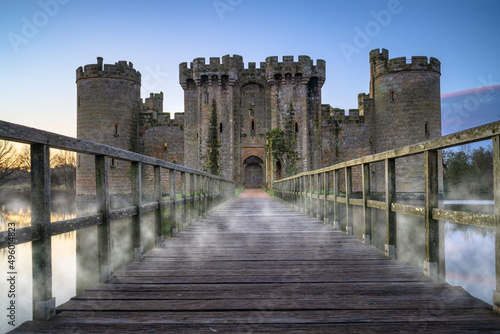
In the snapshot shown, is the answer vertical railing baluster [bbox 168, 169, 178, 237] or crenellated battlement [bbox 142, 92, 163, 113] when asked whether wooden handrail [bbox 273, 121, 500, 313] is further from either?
crenellated battlement [bbox 142, 92, 163, 113]

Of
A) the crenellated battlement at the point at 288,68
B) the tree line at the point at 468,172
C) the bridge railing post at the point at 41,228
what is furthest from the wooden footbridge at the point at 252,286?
the tree line at the point at 468,172

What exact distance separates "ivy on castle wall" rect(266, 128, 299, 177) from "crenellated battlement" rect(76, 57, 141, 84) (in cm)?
1073

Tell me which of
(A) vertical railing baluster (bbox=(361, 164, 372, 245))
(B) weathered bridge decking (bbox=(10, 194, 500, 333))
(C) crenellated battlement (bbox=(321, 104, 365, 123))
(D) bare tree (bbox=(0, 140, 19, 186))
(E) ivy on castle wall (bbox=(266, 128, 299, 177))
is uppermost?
(C) crenellated battlement (bbox=(321, 104, 365, 123))

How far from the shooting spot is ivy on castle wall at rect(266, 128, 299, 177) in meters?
27.0

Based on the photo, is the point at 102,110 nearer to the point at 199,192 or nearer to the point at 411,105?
the point at 199,192

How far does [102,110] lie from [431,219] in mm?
25723

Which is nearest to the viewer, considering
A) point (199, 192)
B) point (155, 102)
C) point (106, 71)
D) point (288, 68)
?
point (199, 192)

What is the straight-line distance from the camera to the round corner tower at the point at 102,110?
83.0 feet

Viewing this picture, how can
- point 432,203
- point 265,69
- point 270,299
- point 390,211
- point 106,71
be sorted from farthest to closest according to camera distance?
1. point 265,69
2. point 106,71
3. point 390,211
4. point 432,203
5. point 270,299

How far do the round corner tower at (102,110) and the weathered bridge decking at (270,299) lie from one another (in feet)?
76.6

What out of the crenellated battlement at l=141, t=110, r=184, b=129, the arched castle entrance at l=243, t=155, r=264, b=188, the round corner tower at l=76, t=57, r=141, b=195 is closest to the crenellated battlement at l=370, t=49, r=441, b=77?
the arched castle entrance at l=243, t=155, r=264, b=188

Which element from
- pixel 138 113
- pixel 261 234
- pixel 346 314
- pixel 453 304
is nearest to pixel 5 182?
pixel 261 234

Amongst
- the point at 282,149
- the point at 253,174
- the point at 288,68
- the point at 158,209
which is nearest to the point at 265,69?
the point at 288,68

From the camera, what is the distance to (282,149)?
27.2 m
